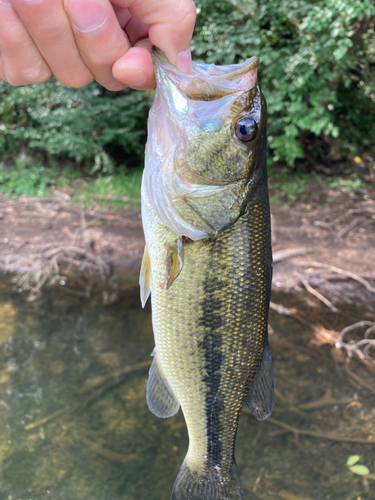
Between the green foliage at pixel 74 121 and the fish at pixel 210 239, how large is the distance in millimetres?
5946

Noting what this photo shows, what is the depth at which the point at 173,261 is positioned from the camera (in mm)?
1433

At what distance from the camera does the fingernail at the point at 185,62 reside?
125cm

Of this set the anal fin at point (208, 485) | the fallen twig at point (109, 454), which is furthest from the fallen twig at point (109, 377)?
the anal fin at point (208, 485)

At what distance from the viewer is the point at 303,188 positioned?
7.43m

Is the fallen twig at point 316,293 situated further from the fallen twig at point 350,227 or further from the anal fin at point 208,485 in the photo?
the anal fin at point 208,485

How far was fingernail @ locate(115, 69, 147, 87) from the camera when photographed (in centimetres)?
126

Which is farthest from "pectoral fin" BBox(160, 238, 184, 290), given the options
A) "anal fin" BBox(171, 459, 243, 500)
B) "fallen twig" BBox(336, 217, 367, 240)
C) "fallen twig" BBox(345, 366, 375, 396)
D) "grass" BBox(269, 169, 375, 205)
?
"grass" BBox(269, 169, 375, 205)

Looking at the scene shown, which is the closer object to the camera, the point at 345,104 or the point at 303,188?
the point at 303,188

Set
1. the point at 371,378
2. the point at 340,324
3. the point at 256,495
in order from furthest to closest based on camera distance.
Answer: the point at 340,324, the point at 371,378, the point at 256,495

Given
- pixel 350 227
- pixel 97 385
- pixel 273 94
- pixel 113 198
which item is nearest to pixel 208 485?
pixel 97 385

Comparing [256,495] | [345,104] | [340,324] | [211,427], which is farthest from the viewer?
[345,104]

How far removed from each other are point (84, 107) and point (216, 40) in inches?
112

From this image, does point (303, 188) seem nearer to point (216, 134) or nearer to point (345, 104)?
point (345, 104)

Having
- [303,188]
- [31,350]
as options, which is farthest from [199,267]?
[303,188]
